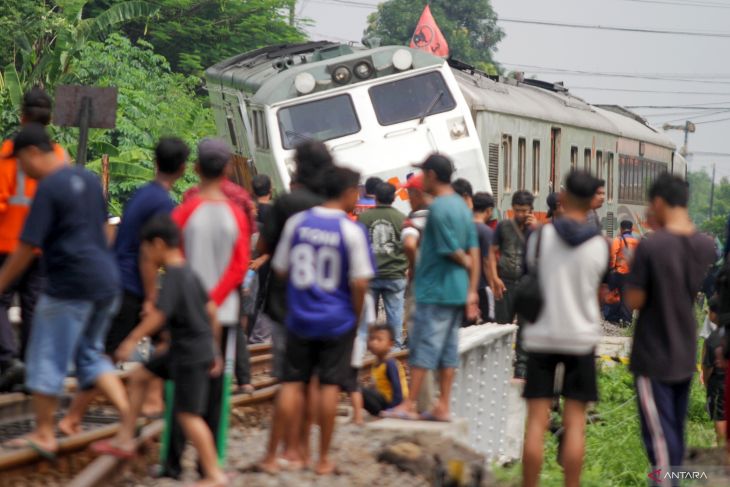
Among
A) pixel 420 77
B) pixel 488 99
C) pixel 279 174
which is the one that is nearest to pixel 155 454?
pixel 279 174

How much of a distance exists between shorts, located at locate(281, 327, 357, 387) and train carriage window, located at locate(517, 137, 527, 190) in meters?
13.7

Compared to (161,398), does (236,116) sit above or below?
above

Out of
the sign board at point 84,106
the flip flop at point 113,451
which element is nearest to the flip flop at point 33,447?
the flip flop at point 113,451

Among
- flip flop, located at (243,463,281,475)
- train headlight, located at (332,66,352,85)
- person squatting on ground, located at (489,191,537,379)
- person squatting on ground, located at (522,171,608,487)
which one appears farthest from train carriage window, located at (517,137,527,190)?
flip flop, located at (243,463,281,475)

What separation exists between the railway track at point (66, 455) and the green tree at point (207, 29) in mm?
33605

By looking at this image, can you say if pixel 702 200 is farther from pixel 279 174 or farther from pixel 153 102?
pixel 279 174

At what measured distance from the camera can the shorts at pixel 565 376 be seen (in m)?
7.01

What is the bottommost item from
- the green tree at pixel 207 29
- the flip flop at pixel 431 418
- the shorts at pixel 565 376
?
the flip flop at pixel 431 418

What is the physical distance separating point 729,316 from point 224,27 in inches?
1407

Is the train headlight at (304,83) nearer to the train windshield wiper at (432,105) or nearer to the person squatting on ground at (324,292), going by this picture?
the train windshield wiper at (432,105)

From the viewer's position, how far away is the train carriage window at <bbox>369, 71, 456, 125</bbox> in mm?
17875

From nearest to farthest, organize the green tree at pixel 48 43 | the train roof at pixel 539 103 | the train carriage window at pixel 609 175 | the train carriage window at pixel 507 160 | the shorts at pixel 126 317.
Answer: the shorts at pixel 126 317 → the train roof at pixel 539 103 → the train carriage window at pixel 507 160 → the green tree at pixel 48 43 → the train carriage window at pixel 609 175

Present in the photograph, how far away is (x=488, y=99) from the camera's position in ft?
63.6

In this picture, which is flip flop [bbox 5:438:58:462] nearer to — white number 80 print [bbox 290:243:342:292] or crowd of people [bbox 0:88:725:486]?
crowd of people [bbox 0:88:725:486]
